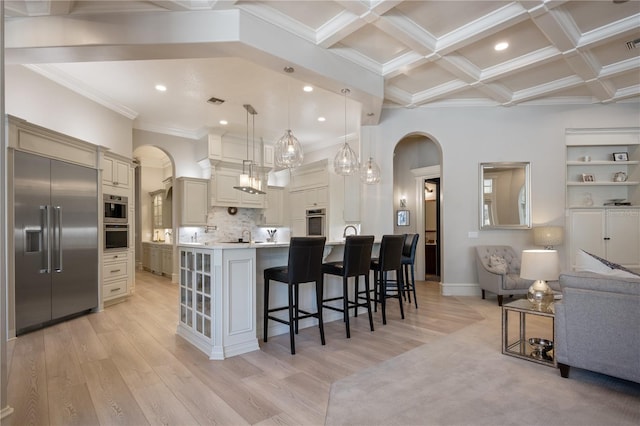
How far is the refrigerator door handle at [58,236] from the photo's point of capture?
3.79m

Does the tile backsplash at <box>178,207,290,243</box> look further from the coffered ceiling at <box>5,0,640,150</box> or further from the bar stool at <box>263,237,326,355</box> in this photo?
the bar stool at <box>263,237,326,355</box>

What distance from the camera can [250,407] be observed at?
6.81 feet

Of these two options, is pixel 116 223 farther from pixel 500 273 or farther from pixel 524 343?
pixel 500 273

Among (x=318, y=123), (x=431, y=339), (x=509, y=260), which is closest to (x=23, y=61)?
(x=318, y=123)

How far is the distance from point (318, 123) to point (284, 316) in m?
4.04

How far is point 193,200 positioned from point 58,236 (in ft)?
9.92

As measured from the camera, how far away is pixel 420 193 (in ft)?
22.8

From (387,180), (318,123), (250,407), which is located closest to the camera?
(250,407)

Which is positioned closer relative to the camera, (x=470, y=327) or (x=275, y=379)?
(x=275, y=379)

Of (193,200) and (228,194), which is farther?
(228,194)

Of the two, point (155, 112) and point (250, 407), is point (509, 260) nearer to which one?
point (250, 407)

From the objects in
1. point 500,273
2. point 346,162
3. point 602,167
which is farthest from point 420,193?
point 346,162

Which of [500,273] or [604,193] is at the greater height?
[604,193]

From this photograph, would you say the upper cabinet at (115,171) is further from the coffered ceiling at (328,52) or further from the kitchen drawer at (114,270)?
the kitchen drawer at (114,270)
